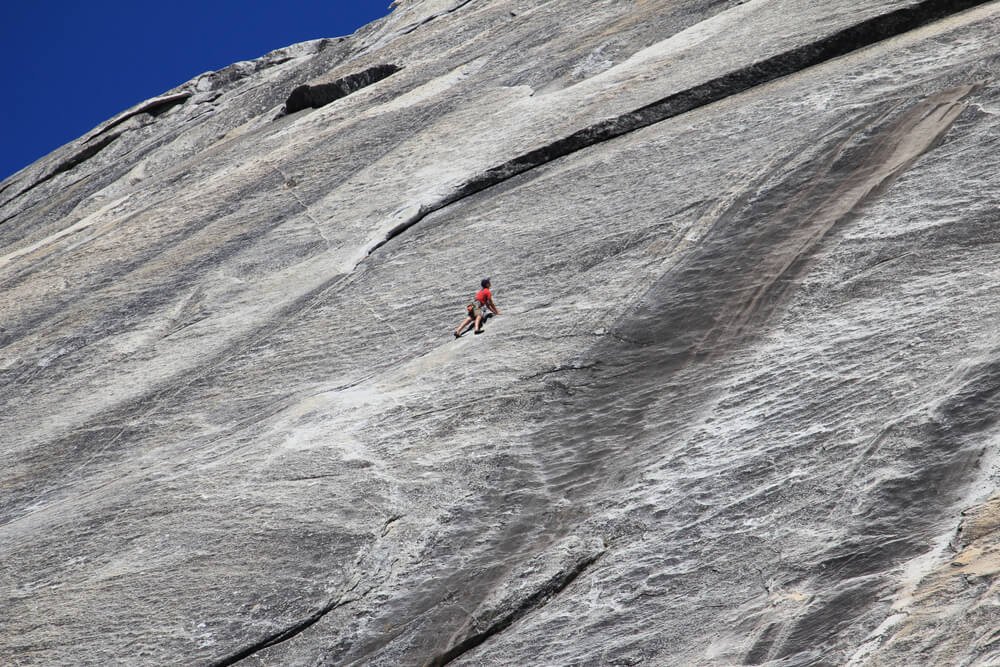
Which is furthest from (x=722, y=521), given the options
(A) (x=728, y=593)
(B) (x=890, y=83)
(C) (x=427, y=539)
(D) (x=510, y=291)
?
(B) (x=890, y=83)

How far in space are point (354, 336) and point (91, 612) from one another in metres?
5.16

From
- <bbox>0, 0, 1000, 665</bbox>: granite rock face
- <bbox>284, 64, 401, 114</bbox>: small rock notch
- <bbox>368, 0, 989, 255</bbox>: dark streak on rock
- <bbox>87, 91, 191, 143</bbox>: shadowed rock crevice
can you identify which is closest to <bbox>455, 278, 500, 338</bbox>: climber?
<bbox>0, 0, 1000, 665</bbox>: granite rock face

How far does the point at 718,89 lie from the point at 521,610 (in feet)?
32.7

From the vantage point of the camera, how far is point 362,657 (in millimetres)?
10352

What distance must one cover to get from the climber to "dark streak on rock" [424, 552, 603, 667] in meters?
4.39

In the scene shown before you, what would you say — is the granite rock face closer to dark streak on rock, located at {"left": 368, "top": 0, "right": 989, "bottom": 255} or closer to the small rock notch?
dark streak on rock, located at {"left": 368, "top": 0, "right": 989, "bottom": 255}

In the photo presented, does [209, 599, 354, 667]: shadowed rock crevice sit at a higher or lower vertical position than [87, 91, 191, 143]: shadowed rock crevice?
lower

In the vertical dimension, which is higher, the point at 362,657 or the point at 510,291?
the point at 510,291

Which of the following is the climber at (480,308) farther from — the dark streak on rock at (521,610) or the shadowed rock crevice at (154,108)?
the shadowed rock crevice at (154,108)

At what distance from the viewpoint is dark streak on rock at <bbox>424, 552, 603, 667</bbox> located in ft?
33.2

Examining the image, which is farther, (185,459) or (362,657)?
(185,459)

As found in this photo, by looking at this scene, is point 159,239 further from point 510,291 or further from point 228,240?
point 510,291

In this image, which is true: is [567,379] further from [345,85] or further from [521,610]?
[345,85]

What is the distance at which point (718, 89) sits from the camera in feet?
54.9
